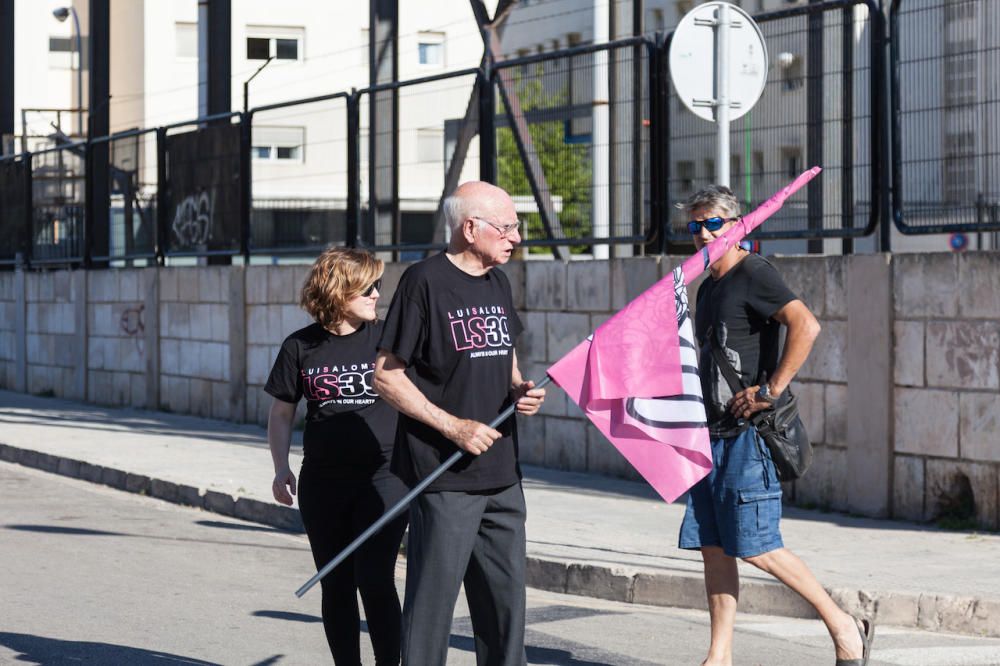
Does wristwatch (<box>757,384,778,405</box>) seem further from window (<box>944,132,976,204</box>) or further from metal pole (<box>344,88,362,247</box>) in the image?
metal pole (<box>344,88,362,247</box>)

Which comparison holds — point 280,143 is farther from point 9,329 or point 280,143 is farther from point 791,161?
point 791,161

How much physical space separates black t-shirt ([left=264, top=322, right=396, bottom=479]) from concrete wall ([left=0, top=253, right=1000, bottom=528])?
15.5 ft

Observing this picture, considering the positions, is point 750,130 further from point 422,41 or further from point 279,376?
point 422,41

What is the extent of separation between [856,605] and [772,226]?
159 inches

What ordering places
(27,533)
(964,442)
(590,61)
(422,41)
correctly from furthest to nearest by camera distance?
(422,41), (590,61), (27,533), (964,442)

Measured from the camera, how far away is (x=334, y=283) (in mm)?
5766

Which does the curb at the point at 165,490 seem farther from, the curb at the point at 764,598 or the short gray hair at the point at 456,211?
the short gray hair at the point at 456,211

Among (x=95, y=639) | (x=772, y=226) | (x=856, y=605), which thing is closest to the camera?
(x=95, y=639)

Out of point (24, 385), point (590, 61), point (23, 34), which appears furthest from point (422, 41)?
point (590, 61)

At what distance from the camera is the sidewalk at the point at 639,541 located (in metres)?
7.58

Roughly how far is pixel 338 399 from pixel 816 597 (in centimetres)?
184

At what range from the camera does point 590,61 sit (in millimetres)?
12492

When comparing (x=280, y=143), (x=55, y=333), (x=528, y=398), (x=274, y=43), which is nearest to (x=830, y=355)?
(x=528, y=398)

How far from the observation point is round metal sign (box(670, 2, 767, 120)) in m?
9.06
